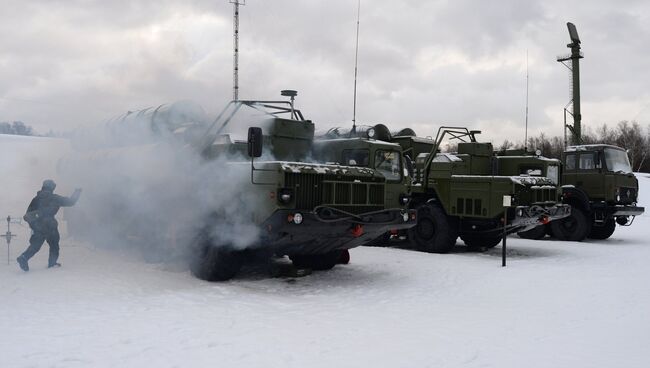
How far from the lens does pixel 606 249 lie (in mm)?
13195

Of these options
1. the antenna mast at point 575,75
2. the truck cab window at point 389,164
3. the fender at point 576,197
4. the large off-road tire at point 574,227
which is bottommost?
the large off-road tire at point 574,227

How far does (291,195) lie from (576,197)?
34.8ft

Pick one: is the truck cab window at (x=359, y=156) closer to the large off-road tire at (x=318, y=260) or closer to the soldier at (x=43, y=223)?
the large off-road tire at (x=318, y=260)

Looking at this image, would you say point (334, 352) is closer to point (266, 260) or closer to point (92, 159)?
point (266, 260)

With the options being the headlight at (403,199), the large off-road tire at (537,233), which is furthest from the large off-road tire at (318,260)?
the large off-road tire at (537,233)

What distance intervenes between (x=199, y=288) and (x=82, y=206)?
598cm

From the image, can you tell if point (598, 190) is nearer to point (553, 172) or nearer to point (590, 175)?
point (590, 175)

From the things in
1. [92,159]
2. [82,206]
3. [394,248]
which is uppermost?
[92,159]

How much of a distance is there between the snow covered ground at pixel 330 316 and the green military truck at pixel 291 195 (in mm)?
503

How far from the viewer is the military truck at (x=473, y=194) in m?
11.4

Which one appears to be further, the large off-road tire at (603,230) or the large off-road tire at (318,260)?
the large off-road tire at (603,230)

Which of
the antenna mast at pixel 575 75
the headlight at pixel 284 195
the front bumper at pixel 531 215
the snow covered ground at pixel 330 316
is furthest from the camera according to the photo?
the antenna mast at pixel 575 75

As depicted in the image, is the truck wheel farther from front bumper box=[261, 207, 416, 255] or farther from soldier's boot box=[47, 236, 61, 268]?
soldier's boot box=[47, 236, 61, 268]

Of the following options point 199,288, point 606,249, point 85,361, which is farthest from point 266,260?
point 606,249
